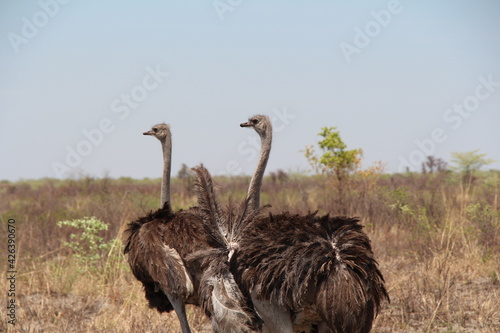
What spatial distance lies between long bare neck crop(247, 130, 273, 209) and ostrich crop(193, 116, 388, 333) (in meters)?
0.53

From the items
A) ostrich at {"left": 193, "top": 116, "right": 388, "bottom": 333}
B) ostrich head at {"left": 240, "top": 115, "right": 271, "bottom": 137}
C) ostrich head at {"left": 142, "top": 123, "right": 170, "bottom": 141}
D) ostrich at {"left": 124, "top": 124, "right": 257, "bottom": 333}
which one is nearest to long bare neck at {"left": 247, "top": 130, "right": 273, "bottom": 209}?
ostrich head at {"left": 240, "top": 115, "right": 271, "bottom": 137}

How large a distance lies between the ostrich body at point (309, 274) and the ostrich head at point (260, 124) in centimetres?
134

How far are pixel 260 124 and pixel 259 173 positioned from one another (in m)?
0.55

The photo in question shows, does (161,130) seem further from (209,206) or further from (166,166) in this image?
(209,206)

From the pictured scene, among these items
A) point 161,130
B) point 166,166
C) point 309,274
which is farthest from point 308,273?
point 161,130

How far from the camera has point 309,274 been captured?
3.70m

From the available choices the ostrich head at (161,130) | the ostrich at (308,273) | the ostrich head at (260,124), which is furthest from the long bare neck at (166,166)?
the ostrich at (308,273)

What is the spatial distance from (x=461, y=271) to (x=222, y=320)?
3.69 m

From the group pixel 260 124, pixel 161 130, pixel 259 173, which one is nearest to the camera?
pixel 259 173

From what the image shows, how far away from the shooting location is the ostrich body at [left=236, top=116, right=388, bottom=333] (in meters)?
3.61

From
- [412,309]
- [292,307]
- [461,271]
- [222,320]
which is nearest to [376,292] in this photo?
[292,307]

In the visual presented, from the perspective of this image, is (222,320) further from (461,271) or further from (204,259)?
(461,271)

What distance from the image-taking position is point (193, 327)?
571cm

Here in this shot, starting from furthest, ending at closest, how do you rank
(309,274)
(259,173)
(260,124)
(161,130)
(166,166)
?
1. (161,130)
2. (166,166)
3. (260,124)
4. (259,173)
5. (309,274)
